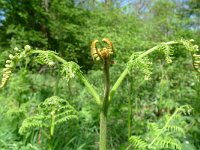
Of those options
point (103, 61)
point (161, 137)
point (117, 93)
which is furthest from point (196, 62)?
point (117, 93)

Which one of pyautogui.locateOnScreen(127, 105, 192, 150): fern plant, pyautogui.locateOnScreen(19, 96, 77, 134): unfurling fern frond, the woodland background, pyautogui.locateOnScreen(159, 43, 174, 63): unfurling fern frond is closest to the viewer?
pyautogui.locateOnScreen(159, 43, 174, 63): unfurling fern frond

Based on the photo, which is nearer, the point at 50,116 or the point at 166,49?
the point at 166,49

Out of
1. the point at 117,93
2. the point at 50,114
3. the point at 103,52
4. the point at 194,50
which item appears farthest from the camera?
the point at 117,93

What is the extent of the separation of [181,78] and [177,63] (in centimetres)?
105

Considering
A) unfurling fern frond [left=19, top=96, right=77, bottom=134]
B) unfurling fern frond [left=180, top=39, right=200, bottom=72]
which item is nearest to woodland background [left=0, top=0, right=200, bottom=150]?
unfurling fern frond [left=19, top=96, right=77, bottom=134]

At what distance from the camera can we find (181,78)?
18.8 ft

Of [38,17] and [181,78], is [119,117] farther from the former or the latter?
[38,17]

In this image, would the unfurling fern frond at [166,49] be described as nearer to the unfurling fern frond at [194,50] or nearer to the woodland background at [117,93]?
the unfurling fern frond at [194,50]

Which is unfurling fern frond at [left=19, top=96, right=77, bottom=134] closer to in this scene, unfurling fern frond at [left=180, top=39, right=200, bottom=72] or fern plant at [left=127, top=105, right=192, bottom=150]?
fern plant at [left=127, top=105, right=192, bottom=150]

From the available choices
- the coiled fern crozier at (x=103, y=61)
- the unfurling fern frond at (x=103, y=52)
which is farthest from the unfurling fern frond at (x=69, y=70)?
the unfurling fern frond at (x=103, y=52)

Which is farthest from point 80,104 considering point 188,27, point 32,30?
point 32,30

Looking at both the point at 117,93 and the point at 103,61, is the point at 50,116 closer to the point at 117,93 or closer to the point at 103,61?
the point at 103,61

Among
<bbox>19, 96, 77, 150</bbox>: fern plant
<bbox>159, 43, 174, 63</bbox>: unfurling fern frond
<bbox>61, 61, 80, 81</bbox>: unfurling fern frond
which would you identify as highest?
<bbox>159, 43, 174, 63</bbox>: unfurling fern frond

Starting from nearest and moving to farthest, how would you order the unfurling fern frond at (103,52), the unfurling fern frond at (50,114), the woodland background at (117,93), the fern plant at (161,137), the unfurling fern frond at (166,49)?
1. the unfurling fern frond at (103,52)
2. the unfurling fern frond at (166,49)
3. the fern plant at (161,137)
4. the unfurling fern frond at (50,114)
5. the woodland background at (117,93)
